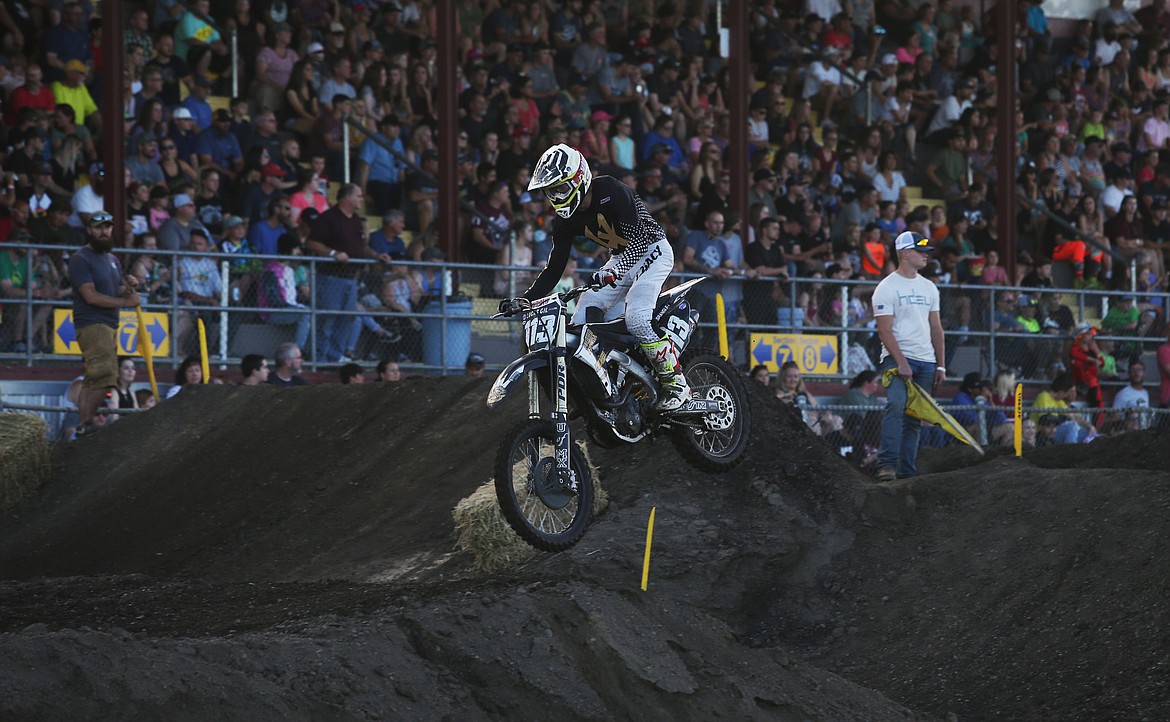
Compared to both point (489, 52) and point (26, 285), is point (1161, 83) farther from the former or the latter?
point (26, 285)

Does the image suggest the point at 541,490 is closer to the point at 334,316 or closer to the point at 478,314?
the point at 334,316

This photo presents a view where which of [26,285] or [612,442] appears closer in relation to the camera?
[612,442]

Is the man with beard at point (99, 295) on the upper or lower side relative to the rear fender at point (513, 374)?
upper

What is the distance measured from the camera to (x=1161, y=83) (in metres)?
25.8

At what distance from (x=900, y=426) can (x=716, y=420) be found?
2.65 m

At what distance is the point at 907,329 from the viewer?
12.3 m

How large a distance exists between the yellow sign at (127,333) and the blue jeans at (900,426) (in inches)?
271

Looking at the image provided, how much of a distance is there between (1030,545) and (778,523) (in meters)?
1.76

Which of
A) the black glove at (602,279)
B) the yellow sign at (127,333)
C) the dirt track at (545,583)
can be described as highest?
the black glove at (602,279)

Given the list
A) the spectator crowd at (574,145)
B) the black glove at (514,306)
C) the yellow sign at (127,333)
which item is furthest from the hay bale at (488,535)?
the yellow sign at (127,333)

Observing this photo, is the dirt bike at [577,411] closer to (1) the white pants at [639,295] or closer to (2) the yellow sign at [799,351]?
(1) the white pants at [639,295]

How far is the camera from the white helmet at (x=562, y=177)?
29.5ft

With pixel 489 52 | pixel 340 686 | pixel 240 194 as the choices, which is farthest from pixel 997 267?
pixel 340 686

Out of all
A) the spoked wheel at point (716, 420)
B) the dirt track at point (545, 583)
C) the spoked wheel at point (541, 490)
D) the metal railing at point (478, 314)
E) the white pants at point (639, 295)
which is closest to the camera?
the dirt track at point (545, 583)
